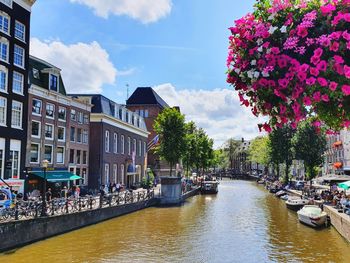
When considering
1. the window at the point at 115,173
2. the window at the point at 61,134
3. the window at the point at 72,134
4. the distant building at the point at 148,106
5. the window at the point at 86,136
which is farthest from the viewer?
the distant building at the point at 148,106

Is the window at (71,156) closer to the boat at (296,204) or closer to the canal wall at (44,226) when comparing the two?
the canal wall at (44,226)

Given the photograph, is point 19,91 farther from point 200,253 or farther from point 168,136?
point 168,136

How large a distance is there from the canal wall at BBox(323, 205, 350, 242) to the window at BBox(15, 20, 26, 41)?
3134 cm

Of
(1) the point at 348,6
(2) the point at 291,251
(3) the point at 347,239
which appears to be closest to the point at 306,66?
(1) the point at 348,6

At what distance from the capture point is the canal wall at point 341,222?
26.9m

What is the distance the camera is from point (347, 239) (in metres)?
26.9

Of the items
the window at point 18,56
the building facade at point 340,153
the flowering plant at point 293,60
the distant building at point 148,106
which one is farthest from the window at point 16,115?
the distant building at point 148,106

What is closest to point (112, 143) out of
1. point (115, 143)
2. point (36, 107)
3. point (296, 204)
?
point (115, 143)

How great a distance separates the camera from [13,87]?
3503 centimetres

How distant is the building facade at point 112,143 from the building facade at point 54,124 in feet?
11.5

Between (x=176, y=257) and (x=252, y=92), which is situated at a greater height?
(x=252, y=92)

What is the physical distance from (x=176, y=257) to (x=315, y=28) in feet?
63.7

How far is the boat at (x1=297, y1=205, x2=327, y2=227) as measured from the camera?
32594 mm

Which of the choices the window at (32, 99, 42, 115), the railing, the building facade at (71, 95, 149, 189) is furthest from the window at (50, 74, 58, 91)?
the railing
